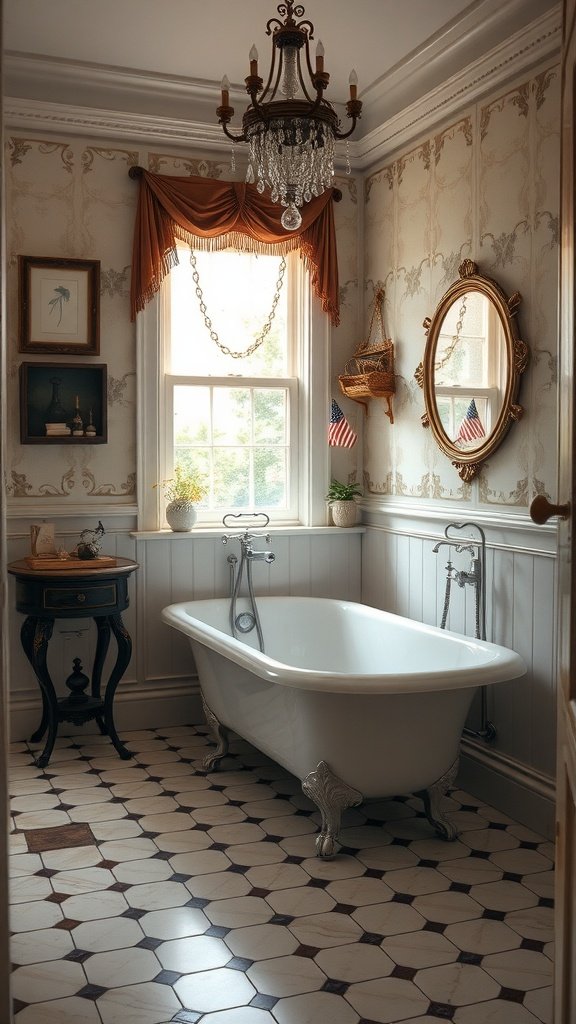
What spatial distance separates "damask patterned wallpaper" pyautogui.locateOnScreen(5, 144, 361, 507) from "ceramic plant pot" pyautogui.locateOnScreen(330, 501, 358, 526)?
109 cm

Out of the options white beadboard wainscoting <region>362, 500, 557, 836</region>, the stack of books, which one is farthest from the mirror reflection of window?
the stack of books

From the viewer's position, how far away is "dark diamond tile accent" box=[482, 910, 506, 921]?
2.84 meters

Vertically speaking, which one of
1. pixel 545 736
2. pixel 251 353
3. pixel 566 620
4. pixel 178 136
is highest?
pixel 178 136

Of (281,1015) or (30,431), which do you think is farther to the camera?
(30,431)

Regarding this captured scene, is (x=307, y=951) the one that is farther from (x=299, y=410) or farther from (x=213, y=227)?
(x=213, y=227)

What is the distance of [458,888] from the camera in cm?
304

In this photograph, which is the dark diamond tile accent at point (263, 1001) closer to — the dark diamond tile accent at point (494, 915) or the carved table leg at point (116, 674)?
the dark diamond tile accent at point (494, 915)

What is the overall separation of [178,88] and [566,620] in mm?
3810

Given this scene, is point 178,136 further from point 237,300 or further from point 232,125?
point 237,300

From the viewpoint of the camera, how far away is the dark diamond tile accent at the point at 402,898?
2941mm

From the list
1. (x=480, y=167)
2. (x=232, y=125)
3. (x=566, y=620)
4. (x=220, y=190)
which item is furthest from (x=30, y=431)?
(x=566, y=620)

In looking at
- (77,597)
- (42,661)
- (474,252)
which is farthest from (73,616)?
(474,252)

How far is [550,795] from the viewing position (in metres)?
3.47

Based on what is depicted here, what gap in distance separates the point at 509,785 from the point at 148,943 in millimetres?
1646
